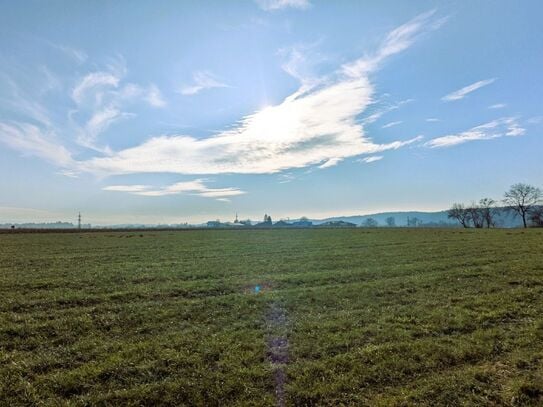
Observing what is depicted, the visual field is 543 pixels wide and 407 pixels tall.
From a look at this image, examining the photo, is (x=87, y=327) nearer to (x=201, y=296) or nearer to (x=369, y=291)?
(x=201, y=296)

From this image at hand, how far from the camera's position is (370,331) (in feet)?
38.1

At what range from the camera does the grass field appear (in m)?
7.85

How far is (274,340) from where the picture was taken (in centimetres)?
1098

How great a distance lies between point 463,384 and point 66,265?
94.5 ft

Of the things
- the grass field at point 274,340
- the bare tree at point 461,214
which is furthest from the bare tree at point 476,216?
the grass field at point 274,340

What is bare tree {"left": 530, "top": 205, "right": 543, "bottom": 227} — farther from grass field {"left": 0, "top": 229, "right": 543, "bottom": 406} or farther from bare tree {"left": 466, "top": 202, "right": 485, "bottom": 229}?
grass field {"left": 0, "top": 229, "right": 543, "bottom": 406}

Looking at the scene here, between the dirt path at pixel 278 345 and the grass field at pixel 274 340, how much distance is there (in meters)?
0.04

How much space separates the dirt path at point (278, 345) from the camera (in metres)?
8.08

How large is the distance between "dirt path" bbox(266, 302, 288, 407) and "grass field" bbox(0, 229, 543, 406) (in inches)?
1.8

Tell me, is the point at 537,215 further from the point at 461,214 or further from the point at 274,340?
the point at 274,340

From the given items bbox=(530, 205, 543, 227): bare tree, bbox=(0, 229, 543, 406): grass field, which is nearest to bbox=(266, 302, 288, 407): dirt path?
bbox=(0, 229, 543, 406): grass field

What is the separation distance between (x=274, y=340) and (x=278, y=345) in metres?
0.45

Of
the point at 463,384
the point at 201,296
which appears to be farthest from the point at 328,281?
the point at 463,384

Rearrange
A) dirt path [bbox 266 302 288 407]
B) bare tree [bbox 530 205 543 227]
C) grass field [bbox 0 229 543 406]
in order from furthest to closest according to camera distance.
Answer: bare tree [bbox 530 205 543 227] → dirt path [bbox 266 302 288 407] → grass field [bbox 0 229 543 406]
